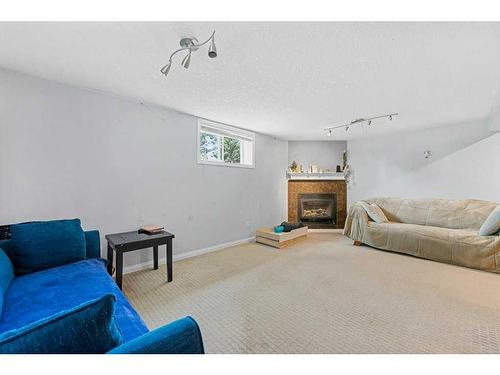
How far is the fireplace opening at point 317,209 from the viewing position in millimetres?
5363

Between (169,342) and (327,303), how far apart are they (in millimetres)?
1785

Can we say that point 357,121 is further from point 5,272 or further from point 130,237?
point 5,272

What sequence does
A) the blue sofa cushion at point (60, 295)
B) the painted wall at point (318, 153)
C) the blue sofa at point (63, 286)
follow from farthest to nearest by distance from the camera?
the painted wall at point (318, 153)
the blue sofa cushion at point (60, 295)
the blue sofa at point (63, 286)

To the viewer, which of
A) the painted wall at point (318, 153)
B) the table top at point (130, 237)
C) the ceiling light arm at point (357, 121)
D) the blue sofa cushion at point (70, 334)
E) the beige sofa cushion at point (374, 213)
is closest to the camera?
the blue sofa cushion at point (70, 334)

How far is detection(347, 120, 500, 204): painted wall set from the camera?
3.76 m

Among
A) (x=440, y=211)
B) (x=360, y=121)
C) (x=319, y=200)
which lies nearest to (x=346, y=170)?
(x=319, y=200)

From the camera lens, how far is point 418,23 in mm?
1487

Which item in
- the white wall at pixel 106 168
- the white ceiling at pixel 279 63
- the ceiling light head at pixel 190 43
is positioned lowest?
the white wall at pixel 106 168

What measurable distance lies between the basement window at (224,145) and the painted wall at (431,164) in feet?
8.42

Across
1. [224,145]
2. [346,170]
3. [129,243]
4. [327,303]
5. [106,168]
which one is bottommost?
[327,303]

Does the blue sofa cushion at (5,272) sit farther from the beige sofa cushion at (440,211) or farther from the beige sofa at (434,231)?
the beige sofa cushion at (440,211)

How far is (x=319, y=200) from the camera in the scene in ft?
17.7

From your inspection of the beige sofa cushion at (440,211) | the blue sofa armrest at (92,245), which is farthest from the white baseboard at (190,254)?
the beige sofa cushion at (440,211)

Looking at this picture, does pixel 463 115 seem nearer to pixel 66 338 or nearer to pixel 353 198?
pixel 353 198
